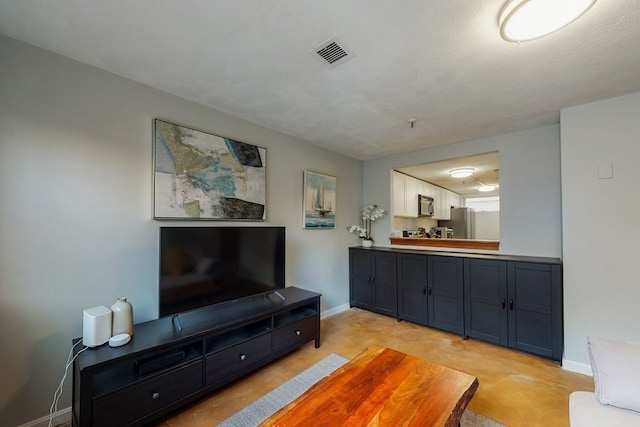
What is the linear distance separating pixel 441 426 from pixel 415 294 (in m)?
2.43

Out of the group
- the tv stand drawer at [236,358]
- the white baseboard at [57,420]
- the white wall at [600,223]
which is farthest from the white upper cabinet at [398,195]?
the white baseboard at [57,420]

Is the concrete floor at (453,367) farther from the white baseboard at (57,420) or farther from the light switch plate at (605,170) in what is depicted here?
the light switch plate at (605,170)

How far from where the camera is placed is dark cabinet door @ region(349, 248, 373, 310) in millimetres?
4016


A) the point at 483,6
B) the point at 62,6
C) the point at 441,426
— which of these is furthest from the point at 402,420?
the point at 62,6

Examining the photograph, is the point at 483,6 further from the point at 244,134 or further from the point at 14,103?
the point at 14,103

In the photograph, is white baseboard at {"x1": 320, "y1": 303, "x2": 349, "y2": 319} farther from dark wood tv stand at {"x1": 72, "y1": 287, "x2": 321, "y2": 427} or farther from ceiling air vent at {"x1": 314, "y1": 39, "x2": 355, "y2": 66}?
ceiling air vent at {"x1": 314, "y1": 39, "x2": 355, "y2": 66}

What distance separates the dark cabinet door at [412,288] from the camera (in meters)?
3.47

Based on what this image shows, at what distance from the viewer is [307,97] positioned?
93.1 inches

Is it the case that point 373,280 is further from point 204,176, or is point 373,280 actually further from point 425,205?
point 204,176

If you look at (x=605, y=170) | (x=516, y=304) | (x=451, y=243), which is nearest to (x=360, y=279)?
(x=451, y=243)

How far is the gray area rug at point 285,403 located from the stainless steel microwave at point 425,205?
3.86 meters

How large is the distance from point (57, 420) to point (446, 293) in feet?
11.9

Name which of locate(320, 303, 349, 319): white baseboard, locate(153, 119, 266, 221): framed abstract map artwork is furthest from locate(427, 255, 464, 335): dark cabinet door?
locate(153, 119, 266, 221): framed abstract map artwork

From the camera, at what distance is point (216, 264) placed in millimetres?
2277
